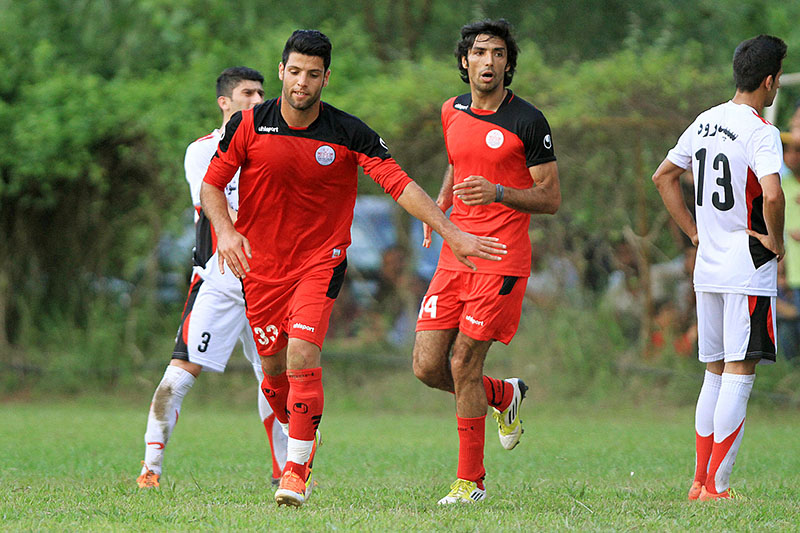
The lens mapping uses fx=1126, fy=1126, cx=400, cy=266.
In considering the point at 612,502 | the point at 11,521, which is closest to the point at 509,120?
the point at 612,502

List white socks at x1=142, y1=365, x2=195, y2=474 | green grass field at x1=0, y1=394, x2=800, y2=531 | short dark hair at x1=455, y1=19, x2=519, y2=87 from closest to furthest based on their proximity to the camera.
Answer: green grass field at x1=0, y1=394, x2=800, y2=531 < short dark hair at x1=455, y1=19, x2=519, y2=87 < white socks at x1=142, y1=365, x2=195, y2=474

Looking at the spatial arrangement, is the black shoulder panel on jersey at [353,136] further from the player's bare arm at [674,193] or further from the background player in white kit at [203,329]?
the player's bare arm at [674,193]

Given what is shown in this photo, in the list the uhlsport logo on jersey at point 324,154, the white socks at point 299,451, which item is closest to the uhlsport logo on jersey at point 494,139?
the uhlsport logo on jersey at point 324,154

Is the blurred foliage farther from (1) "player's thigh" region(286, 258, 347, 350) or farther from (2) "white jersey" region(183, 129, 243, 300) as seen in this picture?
(1) "player's thigh" region(286, 258, 347, 350)

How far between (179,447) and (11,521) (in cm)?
409

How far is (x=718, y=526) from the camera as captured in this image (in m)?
5.25

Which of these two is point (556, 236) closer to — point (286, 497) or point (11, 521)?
point (286, 497)

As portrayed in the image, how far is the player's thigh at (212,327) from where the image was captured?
7.32 m

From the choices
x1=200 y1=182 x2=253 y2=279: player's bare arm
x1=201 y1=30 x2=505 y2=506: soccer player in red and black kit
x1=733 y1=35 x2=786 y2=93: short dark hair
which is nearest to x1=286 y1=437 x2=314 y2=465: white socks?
Result: x1=201 y1=30 x2=505 y2=506: soccer player in red and black kit

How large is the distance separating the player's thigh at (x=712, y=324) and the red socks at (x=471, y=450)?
1.38 m

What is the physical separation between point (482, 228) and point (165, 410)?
243 centimetres

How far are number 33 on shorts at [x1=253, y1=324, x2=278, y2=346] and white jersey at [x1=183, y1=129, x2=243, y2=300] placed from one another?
87cm

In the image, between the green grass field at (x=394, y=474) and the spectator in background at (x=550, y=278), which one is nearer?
the green grass field at (x=394, y=474)

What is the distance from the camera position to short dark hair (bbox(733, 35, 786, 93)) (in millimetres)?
6293
